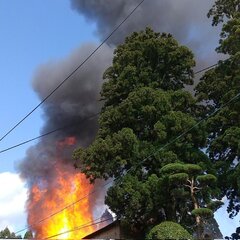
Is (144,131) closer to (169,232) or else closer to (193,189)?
(193,189)

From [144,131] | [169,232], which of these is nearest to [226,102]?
[144,131]

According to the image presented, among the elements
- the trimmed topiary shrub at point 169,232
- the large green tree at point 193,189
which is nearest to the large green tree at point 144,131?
the large green tree at point 193,189

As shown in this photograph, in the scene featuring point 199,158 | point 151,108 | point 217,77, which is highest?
point 217,77

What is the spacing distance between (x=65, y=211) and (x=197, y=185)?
1858 centimetres

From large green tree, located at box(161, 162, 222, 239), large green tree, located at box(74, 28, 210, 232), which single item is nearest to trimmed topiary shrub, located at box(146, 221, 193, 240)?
large green tree, located at box(161, 162, 222, 239)

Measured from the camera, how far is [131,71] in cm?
2859

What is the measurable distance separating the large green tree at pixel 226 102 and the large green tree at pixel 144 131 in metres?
1.26

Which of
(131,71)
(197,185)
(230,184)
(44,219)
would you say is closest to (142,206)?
→ (197,185)

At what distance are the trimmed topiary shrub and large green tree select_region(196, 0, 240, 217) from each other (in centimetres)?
403

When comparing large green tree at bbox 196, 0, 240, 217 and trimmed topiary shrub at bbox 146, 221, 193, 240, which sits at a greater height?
large green tree at bbox 196, 0, 240, 217

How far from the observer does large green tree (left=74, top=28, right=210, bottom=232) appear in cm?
2455

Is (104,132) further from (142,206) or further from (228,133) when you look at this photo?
(228,133)

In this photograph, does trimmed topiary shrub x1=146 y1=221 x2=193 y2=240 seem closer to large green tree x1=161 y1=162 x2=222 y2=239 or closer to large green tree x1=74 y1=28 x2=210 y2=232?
large green tree x1=161 y1=162 x2=222 y2=239

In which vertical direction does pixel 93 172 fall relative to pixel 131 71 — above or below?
below
